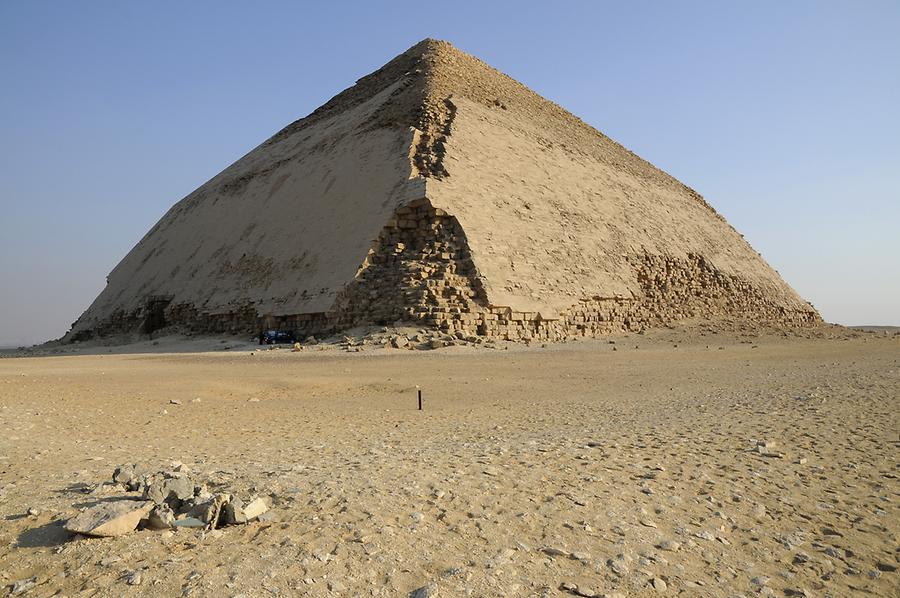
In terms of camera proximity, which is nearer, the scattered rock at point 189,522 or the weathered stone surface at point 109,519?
the weathered stone surface at point 109,519

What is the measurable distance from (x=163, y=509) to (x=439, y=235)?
15.8 m

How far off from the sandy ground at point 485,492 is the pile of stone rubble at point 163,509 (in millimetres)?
75

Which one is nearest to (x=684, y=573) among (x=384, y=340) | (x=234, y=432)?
(x=234, y=432)

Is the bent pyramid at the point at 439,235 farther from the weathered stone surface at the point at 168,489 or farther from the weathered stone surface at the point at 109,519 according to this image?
the weathered stone surface at the point at 109,519

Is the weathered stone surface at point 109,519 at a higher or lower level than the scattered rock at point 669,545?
higher

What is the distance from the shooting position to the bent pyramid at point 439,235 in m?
17.9

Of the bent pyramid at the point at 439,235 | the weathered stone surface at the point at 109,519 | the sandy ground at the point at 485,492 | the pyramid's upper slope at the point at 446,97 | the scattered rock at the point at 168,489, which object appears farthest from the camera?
the pyramid's upper slope at the point at 446,97

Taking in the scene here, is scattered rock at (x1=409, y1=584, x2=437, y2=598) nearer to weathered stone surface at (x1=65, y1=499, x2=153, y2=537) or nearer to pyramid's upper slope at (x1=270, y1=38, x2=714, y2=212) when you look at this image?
weathered stone surface at (x1=65, y1=499, x2=153, y2=537)

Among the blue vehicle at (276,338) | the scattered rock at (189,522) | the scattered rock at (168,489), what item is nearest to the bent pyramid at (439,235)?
the blue vehicle at (276,338)

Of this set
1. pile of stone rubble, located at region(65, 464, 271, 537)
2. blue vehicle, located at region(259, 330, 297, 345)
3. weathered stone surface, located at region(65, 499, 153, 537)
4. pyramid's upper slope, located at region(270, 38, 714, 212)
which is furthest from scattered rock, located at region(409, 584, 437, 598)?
pyramid's upper slope, located at region(270, 38, 714, 212)

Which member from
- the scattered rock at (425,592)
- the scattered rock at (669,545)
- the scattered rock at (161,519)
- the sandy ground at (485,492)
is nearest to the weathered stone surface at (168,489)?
the scattered rock at (161,519)

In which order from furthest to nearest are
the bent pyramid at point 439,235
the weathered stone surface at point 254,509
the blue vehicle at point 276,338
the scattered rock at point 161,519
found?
the bent pyramid at point 439,235 → the blue vehicle at point 276,338 → the weathered stone surface at point 254,509 → the scattered rock at point 161,519

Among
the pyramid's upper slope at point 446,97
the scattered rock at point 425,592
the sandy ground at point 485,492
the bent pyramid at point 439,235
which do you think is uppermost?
the pyramid's upper slope at point 446,97

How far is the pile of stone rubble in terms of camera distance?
8.67ft
